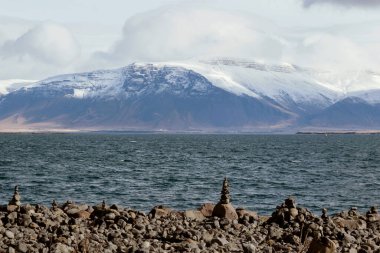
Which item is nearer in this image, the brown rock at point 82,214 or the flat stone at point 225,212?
the brown rock at point 82,214

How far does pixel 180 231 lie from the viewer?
24.4 meters

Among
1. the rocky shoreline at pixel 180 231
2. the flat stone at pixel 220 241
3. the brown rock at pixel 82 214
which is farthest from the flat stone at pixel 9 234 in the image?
the flat stone at pixel 220 241

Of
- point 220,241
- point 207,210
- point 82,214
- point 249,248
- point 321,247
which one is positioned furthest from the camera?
point 207,210

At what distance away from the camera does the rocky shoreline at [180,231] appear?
21.6 metres

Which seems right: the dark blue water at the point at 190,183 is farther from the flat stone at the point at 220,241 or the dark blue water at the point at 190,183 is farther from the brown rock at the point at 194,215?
the flat stone at the point at 220,241

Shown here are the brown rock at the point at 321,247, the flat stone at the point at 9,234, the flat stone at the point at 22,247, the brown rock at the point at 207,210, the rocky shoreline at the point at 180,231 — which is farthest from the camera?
the brown rock at the point at 207,210

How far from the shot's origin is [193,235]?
23.7m

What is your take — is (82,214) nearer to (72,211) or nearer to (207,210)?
(72,211)

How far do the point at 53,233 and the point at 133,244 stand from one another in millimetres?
2670

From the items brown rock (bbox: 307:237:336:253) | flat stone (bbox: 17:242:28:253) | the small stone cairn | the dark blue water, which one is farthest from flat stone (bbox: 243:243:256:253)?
the dark blue water

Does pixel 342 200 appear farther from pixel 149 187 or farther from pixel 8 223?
pixel 8 223

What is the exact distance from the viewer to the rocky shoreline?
21.6 m

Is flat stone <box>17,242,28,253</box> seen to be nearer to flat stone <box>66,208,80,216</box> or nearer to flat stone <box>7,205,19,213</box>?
flat stone <box>7,205,19,213</box>

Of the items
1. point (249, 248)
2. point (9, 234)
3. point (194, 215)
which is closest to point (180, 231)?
point (249, 248)
